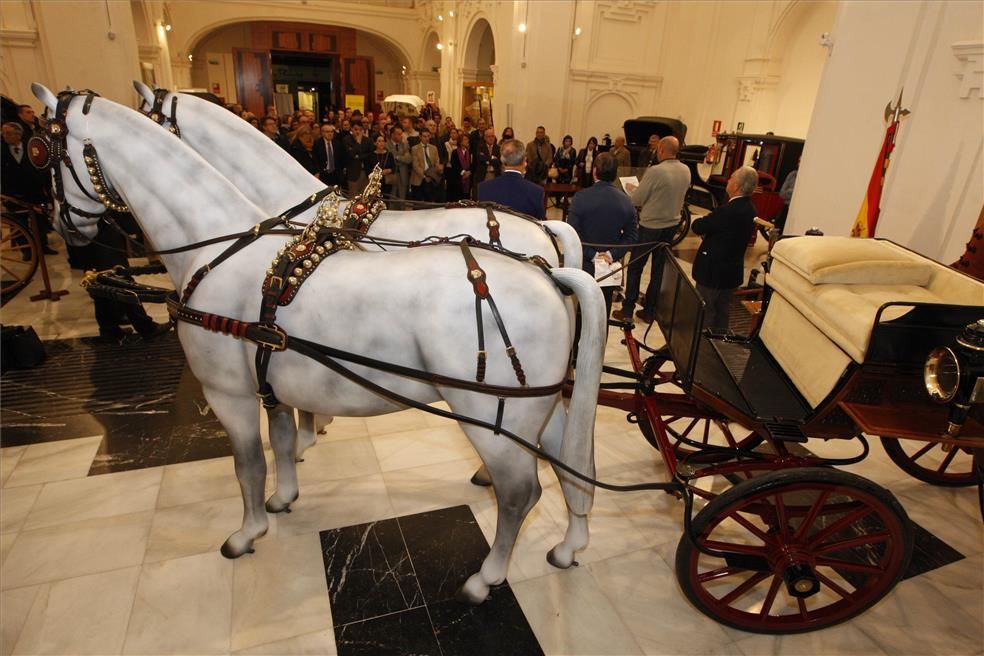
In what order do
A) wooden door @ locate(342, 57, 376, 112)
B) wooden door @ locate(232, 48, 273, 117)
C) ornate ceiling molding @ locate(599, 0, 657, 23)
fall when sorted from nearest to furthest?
1. ornate ceiling molding @ locate(599, 0, 657, 23)
2. wooden door @ locate(232, 48, 273, 117)
3. wooden door @ locate(342, 57, 376, 112)

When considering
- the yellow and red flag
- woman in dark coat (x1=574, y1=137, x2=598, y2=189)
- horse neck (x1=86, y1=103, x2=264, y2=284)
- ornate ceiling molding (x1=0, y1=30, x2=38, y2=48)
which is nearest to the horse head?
horse neck (x1=86, y1=103, x2=264, y2=284)

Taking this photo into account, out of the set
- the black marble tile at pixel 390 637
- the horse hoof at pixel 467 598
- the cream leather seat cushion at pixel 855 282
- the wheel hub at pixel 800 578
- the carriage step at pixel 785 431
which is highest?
the cream leather seat cushion at pixel 855 282

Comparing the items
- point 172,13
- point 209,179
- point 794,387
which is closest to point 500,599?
point 794,387

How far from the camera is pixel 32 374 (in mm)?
4586

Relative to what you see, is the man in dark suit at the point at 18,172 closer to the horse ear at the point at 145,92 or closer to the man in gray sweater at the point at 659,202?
the horse ear at the point at 145,92

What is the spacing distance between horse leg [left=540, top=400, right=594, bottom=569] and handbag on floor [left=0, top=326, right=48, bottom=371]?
4.65 m

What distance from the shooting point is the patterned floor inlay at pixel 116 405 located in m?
3.71

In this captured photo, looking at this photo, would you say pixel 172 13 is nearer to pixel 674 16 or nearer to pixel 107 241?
pixel 674 16

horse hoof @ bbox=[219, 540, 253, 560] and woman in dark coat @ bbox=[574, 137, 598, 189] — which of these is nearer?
horse hoof @ bbox=[219, 540, 253, 560]

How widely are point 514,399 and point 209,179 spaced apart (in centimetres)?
171

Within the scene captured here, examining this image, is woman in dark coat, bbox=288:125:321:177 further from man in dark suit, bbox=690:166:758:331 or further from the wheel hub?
the wheel hub

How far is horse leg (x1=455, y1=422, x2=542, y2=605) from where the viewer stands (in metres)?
2.31

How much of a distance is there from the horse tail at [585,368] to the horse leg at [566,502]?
0.20 metres

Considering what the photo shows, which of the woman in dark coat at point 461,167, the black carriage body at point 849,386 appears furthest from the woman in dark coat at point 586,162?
the black carriage body at point 849,386
